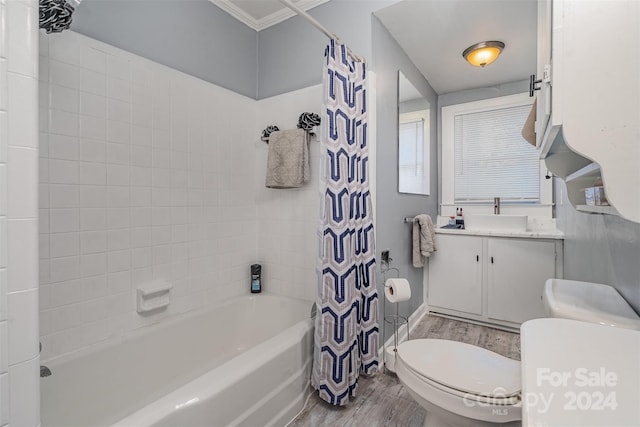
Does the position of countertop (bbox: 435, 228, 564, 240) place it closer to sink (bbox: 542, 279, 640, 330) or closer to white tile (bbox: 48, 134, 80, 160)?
sink (bbox: 542, 279, 640, 330)

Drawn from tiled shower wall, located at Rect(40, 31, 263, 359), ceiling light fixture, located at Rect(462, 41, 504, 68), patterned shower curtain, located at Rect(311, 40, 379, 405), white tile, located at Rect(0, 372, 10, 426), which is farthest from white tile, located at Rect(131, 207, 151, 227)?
ceiling light fixture, located at Rect(462, 41, 504, 68)

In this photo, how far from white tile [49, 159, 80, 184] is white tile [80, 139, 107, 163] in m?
0.06

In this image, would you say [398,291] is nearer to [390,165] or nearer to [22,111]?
[390,165]

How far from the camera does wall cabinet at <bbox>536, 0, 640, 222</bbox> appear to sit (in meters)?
0.65

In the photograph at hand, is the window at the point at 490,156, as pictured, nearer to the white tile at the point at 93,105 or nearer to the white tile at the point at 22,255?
the white tile at the point at 93,105

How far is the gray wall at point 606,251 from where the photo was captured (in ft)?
3.01

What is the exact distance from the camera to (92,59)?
1426mm

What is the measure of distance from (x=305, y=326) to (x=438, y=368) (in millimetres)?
731

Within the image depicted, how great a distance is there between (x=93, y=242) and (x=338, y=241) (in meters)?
1.20

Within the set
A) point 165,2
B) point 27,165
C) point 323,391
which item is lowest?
point 323,391

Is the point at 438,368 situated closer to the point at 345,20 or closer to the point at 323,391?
the point at 323,391

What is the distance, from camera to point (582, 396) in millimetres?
450

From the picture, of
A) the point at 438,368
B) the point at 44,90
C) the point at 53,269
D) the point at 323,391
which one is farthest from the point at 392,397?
the point at 44,90

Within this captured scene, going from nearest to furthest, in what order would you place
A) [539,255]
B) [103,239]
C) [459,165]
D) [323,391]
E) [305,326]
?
[103,239], [323,391], [305,326], [539,255], [459,165]
